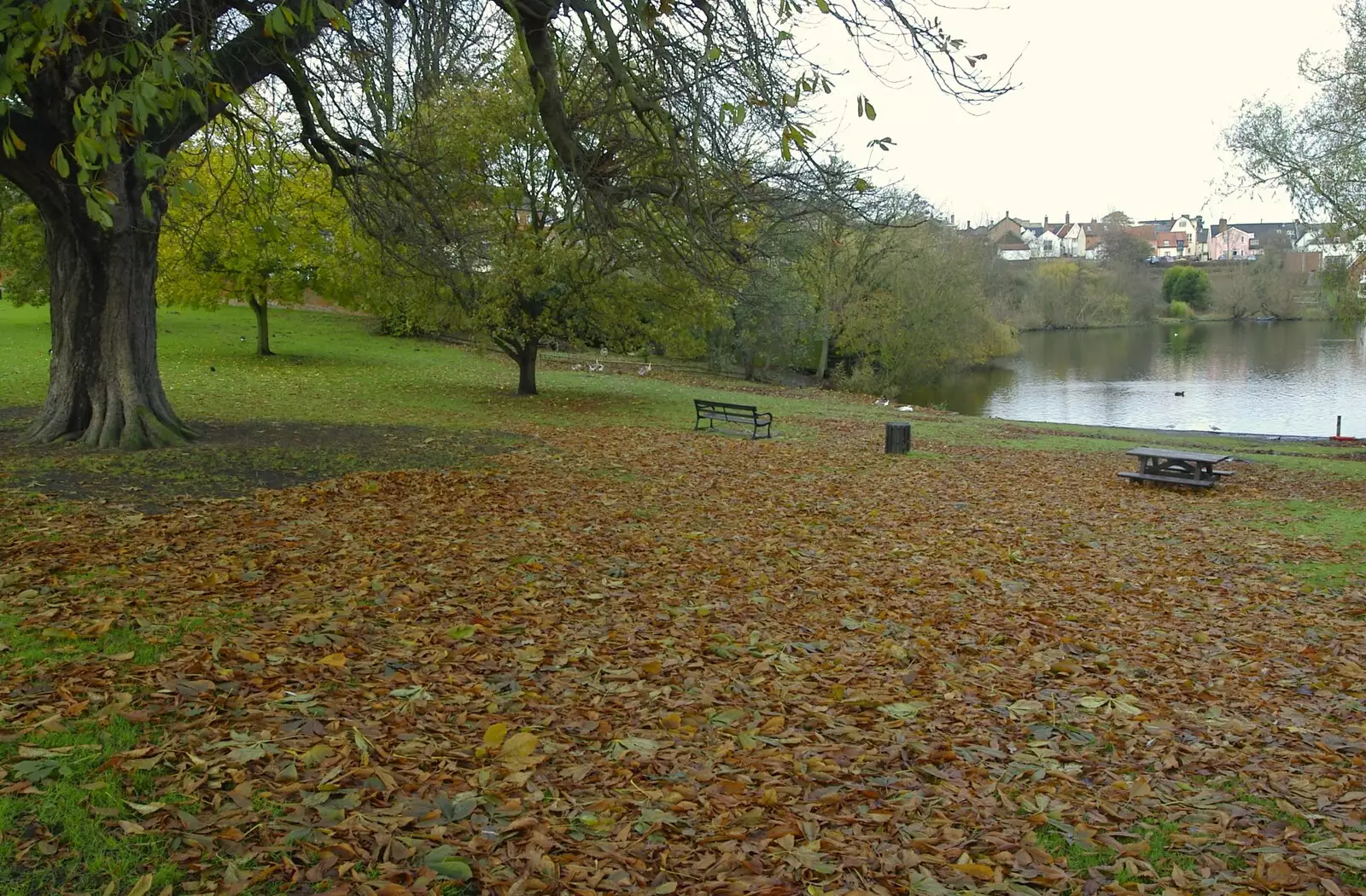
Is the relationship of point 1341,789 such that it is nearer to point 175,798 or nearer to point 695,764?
point 695,764

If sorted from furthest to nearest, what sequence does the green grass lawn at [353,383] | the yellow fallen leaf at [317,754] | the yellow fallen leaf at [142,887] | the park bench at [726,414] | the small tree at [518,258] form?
the green grass lawn at [353,383] → the park bench at [726,414] → the small tree at [518,258] → the yellow fallen leaf at [317,754] → the yellow fallen leaf at [142,887]

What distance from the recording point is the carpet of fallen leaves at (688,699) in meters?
3.78

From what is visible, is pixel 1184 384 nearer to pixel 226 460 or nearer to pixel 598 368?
pixel 598 368

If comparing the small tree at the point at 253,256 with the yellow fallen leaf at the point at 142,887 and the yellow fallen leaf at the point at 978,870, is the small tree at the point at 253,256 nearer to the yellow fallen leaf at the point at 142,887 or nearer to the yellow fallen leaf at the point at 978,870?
the yellow fallen leaf at the point at 142,887

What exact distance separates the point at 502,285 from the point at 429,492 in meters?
11.6

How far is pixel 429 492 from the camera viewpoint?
32.9 feet

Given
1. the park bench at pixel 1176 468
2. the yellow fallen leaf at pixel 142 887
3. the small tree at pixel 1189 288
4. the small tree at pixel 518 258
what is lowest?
the yellow fallen leaf at pixel 142 887

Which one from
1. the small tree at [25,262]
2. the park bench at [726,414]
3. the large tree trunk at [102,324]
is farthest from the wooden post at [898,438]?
the small tree at [25,262]

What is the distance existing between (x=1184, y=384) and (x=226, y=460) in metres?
41.2

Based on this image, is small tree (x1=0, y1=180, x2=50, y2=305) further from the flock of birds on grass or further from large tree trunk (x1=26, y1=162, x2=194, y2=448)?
the flock of birds on grass

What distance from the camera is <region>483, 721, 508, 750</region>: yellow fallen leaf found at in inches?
179

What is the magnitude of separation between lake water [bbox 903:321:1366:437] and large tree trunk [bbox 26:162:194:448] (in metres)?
27.3

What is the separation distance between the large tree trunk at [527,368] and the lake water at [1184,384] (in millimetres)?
17795

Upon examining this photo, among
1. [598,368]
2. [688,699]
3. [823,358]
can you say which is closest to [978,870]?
[688,699]
